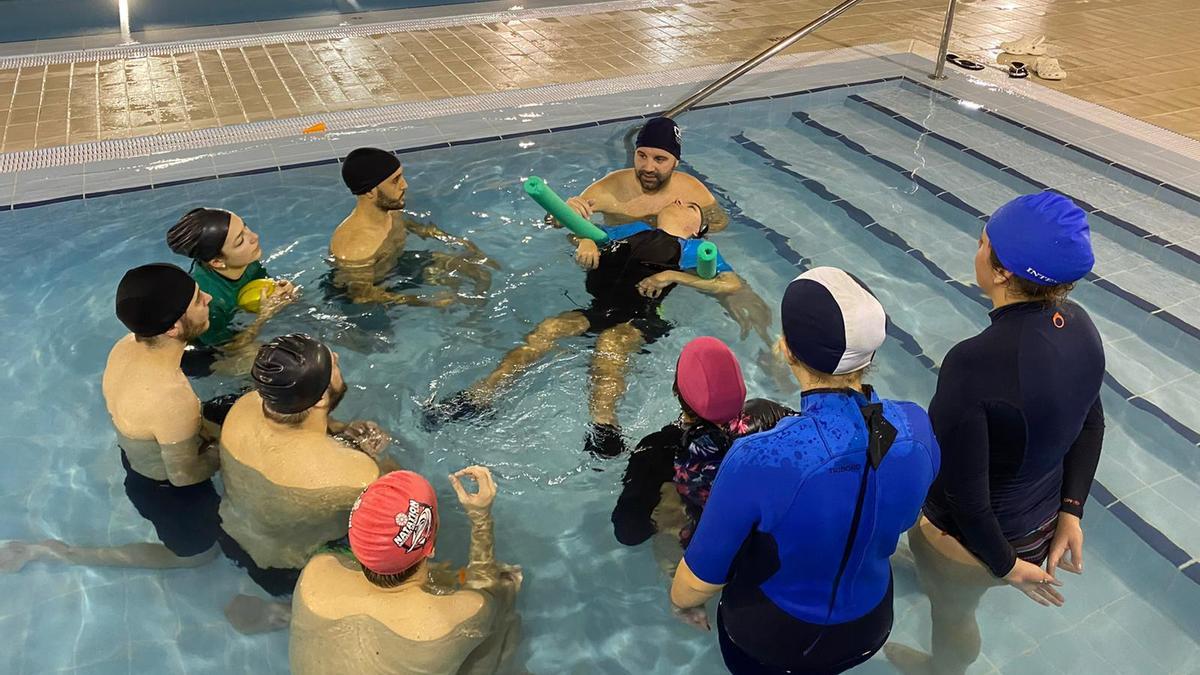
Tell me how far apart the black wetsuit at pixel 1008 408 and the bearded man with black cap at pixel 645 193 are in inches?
106

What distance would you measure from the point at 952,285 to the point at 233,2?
9.00 m

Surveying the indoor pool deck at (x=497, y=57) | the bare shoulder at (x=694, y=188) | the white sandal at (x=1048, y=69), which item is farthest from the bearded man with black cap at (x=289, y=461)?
the white sandal at (x=1048, y=69)

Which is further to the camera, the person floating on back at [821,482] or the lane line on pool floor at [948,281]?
the lane line on pool floor at [948,281]

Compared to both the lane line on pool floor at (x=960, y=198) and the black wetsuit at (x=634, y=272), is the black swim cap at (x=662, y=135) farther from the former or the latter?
the lane line on pool floor at (x=960, y=198)

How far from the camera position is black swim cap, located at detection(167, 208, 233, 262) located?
3.71m

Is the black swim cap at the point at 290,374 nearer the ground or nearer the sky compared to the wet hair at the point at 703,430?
nearer the sky

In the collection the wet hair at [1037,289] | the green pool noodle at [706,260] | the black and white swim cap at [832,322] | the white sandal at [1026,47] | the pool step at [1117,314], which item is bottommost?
the pool step at [1117,314]

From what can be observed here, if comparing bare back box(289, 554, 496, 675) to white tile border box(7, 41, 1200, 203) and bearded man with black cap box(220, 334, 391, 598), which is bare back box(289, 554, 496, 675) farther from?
white tile border box(7, 41, 1200, 203)

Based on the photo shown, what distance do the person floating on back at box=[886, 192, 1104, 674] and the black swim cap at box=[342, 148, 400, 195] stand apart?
10.3ft

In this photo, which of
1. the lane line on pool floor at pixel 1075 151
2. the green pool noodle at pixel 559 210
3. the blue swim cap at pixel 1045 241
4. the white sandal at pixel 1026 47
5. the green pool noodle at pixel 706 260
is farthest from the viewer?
the white sandal at pixel 1026 47

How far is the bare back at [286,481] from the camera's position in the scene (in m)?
2.79

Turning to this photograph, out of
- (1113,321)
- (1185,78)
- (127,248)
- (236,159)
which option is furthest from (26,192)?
(1185,78)

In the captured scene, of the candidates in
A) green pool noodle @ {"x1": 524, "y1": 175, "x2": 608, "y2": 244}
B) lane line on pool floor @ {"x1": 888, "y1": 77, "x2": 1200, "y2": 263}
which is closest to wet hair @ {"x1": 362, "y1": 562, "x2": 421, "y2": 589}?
green pool noodle @ {"x1": 524, "y1": 175, "x2": 608, "y2": 244}

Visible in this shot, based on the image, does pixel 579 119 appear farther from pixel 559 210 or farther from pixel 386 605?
pixel 386 605
